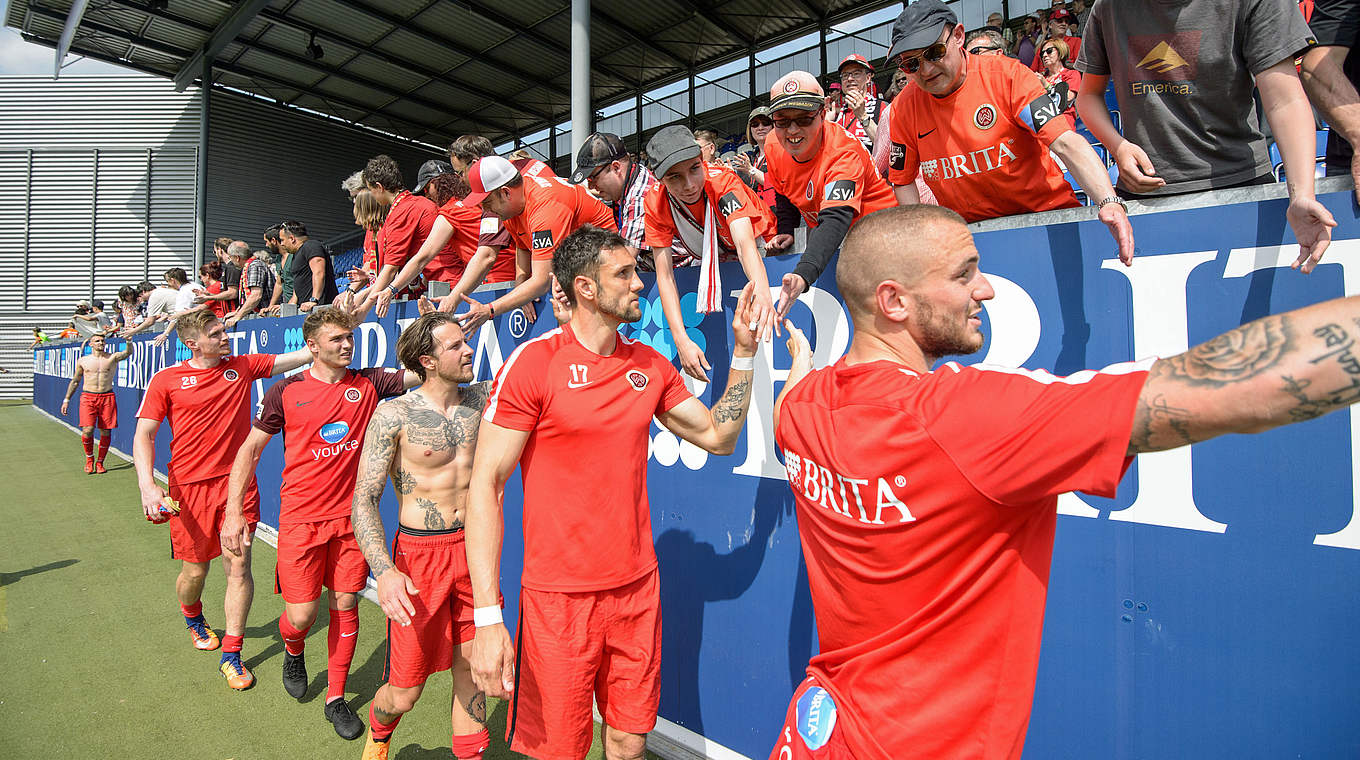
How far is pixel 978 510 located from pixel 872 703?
491 mm

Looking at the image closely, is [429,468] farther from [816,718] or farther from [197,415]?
[197,415]

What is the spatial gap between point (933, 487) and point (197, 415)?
5813 mm

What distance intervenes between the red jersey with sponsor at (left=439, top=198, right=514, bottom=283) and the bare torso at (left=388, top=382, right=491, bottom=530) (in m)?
1.32

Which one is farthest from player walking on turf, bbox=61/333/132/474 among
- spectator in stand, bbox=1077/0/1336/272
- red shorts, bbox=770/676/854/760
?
spectator in stand, bbox=1077/0/1336/272

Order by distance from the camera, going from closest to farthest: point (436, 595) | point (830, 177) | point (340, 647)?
point (830, 177) → point (436, 595) → point (340, 647)

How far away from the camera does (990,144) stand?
2.61 metres

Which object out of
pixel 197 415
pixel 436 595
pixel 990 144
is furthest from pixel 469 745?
pixel 197 415

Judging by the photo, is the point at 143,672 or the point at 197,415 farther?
the point at 197,415

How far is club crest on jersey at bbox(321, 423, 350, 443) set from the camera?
432 cm

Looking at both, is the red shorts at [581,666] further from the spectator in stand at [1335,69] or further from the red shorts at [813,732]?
the spectator in stand at [1335,69]

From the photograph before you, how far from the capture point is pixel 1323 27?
2.02 metres

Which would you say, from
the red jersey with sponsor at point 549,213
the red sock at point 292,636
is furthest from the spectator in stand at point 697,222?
the red sock at point 292,636

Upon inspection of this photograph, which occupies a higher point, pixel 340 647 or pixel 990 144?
pixel 990 144

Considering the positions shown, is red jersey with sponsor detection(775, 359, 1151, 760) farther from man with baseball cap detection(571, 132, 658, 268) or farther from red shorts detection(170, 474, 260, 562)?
red shorts detection(170, 474, 260, 562)
